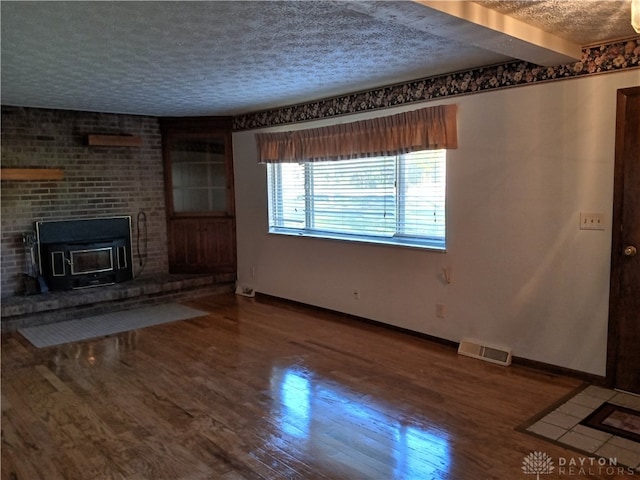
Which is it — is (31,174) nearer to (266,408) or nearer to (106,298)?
(106,298)

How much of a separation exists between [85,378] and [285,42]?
9.07ft

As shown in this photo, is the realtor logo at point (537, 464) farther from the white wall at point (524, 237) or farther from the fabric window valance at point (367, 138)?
the fabric window valance at point (367, 138)

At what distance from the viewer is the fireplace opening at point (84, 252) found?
5.60 m

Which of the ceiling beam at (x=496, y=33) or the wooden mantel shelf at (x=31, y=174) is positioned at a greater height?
the ceiling beam at (x=496, y=33)

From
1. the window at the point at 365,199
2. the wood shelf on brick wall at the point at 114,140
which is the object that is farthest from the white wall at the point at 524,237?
the wood shelf on brick wall at the point at 114,140

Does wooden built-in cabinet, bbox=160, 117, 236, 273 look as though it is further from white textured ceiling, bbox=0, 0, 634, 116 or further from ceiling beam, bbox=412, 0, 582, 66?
ceiling beam, bbox=412, 0, 582, 66

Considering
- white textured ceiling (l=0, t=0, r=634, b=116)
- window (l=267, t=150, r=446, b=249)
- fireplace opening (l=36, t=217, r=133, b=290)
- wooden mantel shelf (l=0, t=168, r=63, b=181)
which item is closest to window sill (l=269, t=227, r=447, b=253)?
window (l=267, t=150, r=446, b=249)

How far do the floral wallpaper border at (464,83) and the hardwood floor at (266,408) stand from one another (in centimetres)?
210

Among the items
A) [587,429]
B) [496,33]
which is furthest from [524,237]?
[496,33]

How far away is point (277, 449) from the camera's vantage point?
263 centimetres

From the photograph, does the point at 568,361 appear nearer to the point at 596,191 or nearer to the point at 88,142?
the point at 596,191

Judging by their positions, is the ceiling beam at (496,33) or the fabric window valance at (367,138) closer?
the ceiling beam at (496,33)

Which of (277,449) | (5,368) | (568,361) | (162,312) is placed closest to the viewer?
(277,449)

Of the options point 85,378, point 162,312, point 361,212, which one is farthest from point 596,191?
point 162,312
